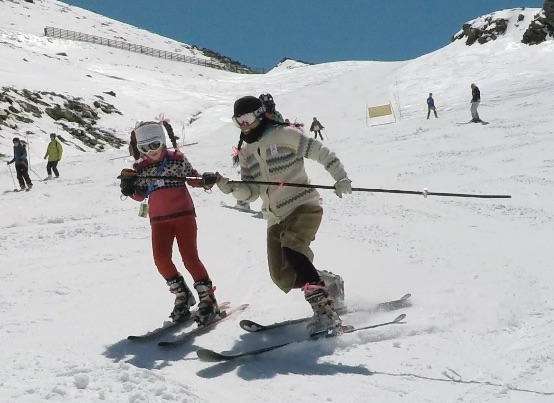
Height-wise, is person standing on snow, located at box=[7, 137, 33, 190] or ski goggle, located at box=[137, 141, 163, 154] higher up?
person standing on snow, located at box=[7, 137, 33, 190]

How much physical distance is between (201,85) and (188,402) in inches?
1903

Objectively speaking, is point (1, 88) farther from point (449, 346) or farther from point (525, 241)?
point (449, 346)

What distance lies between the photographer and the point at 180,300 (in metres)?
5.13

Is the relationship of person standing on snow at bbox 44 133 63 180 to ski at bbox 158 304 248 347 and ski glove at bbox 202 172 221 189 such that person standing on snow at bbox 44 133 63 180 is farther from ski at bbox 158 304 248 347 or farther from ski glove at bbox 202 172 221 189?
ski glove at bbox 202 172 221 189

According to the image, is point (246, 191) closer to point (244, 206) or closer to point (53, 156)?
point (244, 206)

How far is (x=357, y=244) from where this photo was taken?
8414 millimetres

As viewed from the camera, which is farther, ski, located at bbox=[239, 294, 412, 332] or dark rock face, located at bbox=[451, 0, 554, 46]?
dark rock face, located at bbox=[451, 0, 554, 46]

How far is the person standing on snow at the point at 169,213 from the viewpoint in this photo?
5.06m

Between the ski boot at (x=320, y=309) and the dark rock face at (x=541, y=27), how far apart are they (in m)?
38.5

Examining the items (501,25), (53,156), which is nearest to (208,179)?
(53,156)

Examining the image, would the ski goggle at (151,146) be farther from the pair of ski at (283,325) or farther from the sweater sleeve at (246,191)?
the pair of ski at (283,325)

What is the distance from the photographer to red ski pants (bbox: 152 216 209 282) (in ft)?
16.7

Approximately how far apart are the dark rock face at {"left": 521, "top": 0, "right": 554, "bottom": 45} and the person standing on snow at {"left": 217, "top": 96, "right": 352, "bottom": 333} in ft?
125

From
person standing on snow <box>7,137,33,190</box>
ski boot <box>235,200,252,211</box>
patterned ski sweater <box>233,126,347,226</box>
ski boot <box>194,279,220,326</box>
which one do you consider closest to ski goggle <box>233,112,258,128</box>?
patterned ski sweater <box>233,126,347,226</box>
